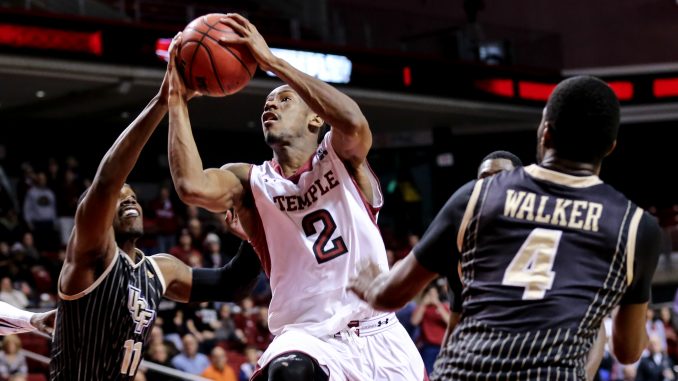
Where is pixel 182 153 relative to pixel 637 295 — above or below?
above

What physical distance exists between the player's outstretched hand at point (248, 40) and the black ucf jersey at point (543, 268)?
155 centimetres

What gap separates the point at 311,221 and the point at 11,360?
6033 millimetres

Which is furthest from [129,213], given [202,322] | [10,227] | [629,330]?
[10,227]

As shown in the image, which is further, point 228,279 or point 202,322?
point 202,322

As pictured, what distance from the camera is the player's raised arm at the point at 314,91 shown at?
13.5 feet

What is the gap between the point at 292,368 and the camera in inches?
161

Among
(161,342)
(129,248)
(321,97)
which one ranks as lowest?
(161,342)

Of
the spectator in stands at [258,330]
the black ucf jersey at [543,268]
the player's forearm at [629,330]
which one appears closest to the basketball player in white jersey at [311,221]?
the black ucf jersey at [543,268]

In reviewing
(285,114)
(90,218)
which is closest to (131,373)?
(90,218)

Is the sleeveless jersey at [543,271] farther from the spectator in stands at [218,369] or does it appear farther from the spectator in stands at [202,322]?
the spectator in stands at [202,322]

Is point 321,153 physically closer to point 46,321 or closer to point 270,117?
point 270,117

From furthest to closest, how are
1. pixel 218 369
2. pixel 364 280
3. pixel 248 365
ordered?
pixel 248 365 → pixel 218 369 → pixel 364 280

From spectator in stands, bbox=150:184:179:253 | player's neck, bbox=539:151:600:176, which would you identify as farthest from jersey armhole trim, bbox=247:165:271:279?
spectator in stands, bbox=150:184:179:253

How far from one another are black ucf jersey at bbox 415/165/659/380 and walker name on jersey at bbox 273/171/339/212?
66.4 inches
